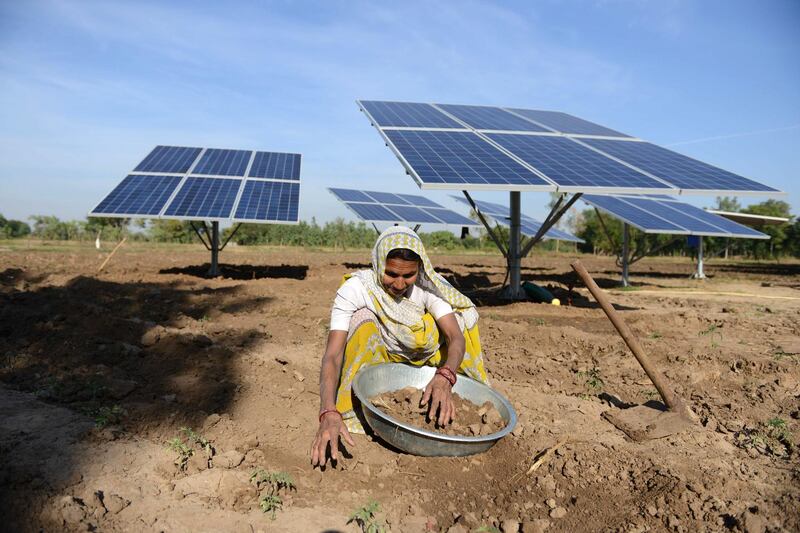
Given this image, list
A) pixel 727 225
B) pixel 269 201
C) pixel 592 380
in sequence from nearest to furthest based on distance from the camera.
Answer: pixel 592 380
pixel 269 201
pixel 727 225

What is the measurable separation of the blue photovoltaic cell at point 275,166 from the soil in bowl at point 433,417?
1092 cm

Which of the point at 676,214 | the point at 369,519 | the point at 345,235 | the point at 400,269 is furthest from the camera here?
the point at 345,235

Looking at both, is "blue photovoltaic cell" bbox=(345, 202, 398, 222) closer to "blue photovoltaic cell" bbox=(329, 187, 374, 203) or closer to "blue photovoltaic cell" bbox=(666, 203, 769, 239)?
"blue photovoltaic cell" bbox=(329, 187, 374, 203)

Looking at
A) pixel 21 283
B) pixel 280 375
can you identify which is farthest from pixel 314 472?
pixel 21 283

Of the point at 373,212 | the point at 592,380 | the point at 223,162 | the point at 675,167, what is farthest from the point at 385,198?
the point at 592,380

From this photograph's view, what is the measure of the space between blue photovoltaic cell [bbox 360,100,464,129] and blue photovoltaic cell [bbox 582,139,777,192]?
2530 millimetres

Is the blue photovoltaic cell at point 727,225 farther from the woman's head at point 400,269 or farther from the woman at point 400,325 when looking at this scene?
the woman's head at point 400,269

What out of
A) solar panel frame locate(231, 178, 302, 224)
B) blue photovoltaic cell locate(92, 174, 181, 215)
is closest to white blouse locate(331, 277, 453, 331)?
solar panel frame locate(231, 178, 302, 224)

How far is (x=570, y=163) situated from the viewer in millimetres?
8133

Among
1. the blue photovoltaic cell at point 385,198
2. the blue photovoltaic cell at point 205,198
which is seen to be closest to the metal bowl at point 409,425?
the blue photovoltaic cell at point 205,198

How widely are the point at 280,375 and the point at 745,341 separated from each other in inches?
210

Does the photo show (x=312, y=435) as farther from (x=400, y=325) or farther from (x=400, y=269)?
(x=400, y=269)

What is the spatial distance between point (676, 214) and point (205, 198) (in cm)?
1145

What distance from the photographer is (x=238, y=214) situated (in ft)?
36.5
